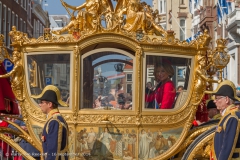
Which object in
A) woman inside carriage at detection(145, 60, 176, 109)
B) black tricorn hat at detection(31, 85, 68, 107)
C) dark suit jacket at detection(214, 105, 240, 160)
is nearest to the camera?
dark suit jacket at detection(214, 105, 240, 160)

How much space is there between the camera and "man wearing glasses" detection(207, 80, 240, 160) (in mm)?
6977

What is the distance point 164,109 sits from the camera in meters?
8.98

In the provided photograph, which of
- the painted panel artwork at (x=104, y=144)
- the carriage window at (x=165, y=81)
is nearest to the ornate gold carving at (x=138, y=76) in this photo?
the carriage window at (x=165, y=81)

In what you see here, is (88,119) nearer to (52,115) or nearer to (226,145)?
(52,115)

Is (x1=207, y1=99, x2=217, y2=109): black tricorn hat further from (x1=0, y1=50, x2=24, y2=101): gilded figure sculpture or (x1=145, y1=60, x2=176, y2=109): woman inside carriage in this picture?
(x1=0, y1=50, x2=24, y2=101): gilded figure sculpture

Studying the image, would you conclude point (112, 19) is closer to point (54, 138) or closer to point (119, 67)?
A: point (119, 67)

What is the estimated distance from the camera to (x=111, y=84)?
888 cm

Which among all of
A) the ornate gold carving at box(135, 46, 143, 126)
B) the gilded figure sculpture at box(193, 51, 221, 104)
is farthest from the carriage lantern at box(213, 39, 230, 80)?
the ornate gold carving at box(135, 46, 143, 126)

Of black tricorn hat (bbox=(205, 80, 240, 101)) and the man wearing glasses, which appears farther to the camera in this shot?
black tricorn hat (bbox=(205, 80, 240, 101))

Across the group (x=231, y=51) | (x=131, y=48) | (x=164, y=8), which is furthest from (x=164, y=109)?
(x=164, y=8)

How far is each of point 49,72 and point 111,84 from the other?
99 cm

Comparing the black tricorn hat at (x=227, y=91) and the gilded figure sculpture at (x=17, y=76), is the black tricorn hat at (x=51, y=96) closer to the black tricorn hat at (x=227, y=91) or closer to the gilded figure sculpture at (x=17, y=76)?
the gilded figure sculpture at (x=17, y=76)

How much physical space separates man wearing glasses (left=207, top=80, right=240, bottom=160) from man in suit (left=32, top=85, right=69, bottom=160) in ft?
6.21

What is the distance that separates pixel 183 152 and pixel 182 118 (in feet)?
2.05
